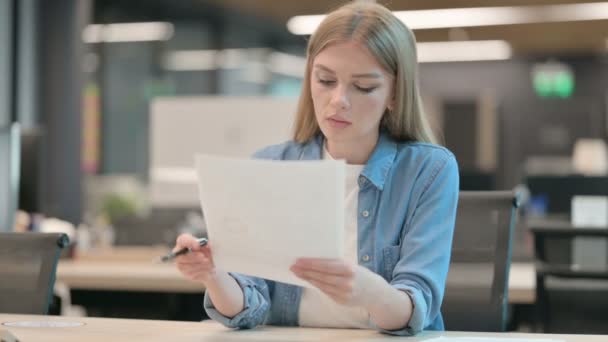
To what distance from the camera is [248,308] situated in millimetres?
1890

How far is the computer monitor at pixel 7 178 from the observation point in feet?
10.6

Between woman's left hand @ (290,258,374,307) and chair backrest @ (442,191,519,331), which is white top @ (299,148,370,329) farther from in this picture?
chair backrest @ (442,191,519,331)

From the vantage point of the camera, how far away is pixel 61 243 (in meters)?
2.20

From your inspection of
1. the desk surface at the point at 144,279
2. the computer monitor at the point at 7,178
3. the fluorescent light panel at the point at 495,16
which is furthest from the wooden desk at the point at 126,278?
the fluorescent light panel at the point at 495,16

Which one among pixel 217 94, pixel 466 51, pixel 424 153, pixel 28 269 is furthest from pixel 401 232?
pixel 466 51

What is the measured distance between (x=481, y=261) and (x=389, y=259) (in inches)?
19.2

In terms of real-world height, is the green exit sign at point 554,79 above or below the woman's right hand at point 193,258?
Result: above

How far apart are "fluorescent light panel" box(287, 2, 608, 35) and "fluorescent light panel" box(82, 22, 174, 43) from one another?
65.4 inches

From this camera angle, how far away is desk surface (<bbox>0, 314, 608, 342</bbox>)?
1.75 metres

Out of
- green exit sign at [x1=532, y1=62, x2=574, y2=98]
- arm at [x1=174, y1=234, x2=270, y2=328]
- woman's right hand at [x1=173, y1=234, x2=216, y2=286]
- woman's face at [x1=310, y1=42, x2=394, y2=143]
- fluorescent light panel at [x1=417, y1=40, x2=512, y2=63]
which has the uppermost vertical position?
fluorescent light panel at [x1=417, y1=40, x2=512, y2=63]

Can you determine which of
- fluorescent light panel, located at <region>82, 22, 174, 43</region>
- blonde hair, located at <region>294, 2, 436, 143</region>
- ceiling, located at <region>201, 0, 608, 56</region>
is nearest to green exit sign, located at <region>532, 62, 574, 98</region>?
ceiling, located at <region>201, 0, 608, 56</region>

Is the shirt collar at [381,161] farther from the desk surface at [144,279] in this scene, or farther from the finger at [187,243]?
the desk surface at [144,279]

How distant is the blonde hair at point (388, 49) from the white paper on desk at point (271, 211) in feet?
1.49

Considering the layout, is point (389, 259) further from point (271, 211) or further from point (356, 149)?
Answer: point (271, 211)
